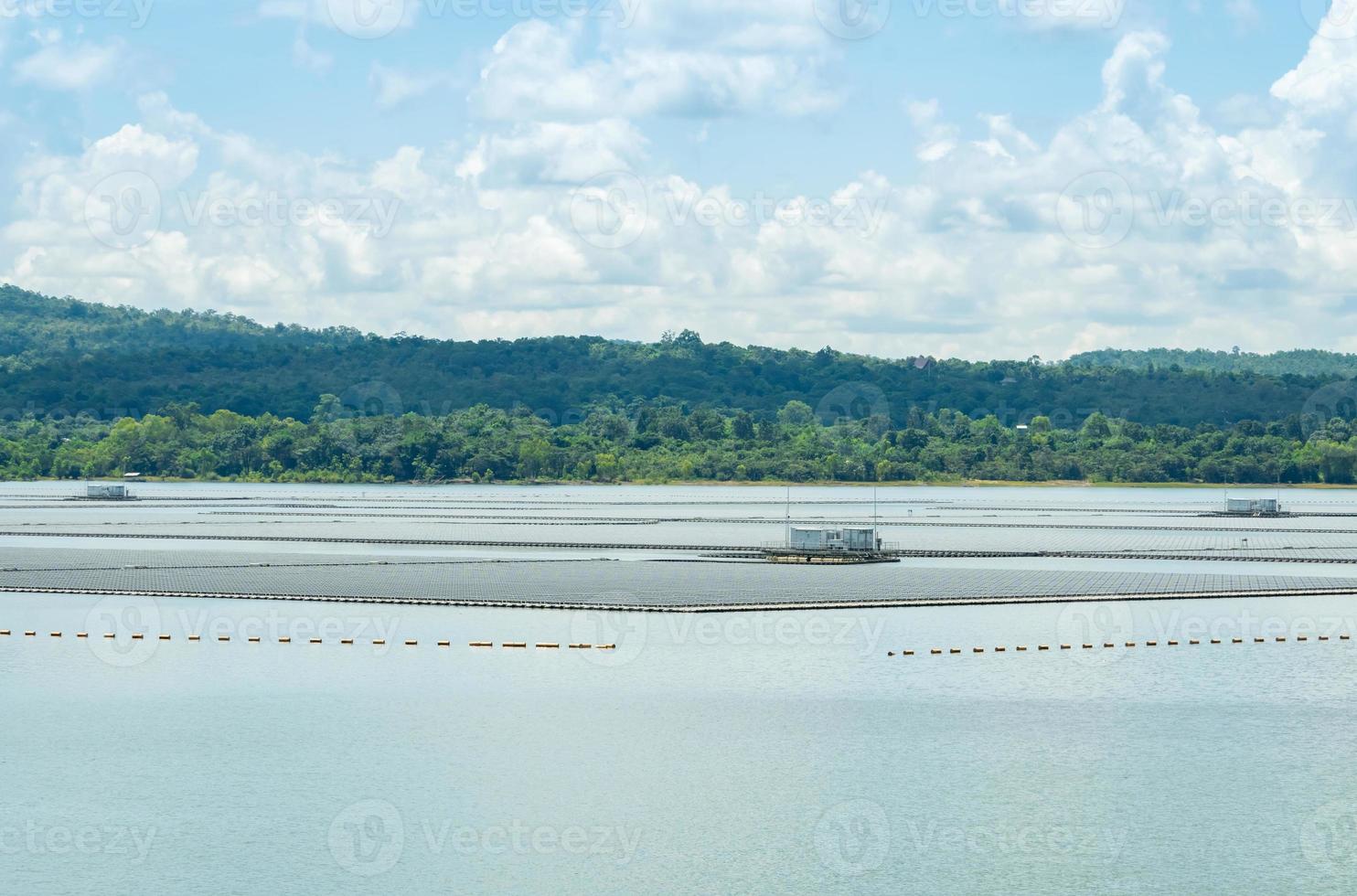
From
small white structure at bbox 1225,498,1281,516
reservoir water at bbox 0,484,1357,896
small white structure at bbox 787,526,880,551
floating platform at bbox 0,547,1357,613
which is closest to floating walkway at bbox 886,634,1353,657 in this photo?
reservoir water at bbox 0,484,1357,896

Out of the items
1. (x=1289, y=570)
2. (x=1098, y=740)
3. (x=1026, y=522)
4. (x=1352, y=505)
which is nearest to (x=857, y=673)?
(x=1098, y=740)

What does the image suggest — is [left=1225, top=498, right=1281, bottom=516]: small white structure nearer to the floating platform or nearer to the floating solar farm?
the floating solar farm

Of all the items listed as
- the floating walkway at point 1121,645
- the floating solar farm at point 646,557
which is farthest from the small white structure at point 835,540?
the floating walkway at point 1121,645

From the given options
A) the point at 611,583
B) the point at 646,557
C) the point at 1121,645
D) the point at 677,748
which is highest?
the point at 611,583

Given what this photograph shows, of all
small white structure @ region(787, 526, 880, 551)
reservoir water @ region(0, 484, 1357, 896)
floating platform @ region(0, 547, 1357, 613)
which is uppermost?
small white structure @ region(787, 526, 880, 551)

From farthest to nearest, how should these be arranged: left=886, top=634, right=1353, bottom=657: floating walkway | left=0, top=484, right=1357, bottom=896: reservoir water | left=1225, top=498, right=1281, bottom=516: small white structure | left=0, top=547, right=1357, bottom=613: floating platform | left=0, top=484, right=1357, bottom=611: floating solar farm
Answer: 1. left=1225, top=498, right=1281, bottom=516: small white structure
2. left=0, top=484, right=1357, bottom=611: floating solar farm
3. left=0, top=547, right=1357, bottom=613: floating platform
4. left=886, top=634, right=1353, bottom=657: floating walkway
5. left=0, top=484, right=1357, bottom=896: reservoir water

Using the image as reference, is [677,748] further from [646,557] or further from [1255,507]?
[1255,507]

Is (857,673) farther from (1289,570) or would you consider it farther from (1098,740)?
(1289,570)

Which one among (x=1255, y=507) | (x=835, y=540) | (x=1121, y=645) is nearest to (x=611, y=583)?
(x=835, y=540)

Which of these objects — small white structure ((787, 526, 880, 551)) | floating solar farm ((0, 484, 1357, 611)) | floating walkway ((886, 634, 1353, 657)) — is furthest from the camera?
small white structure ((787, 526, 880, 551))
